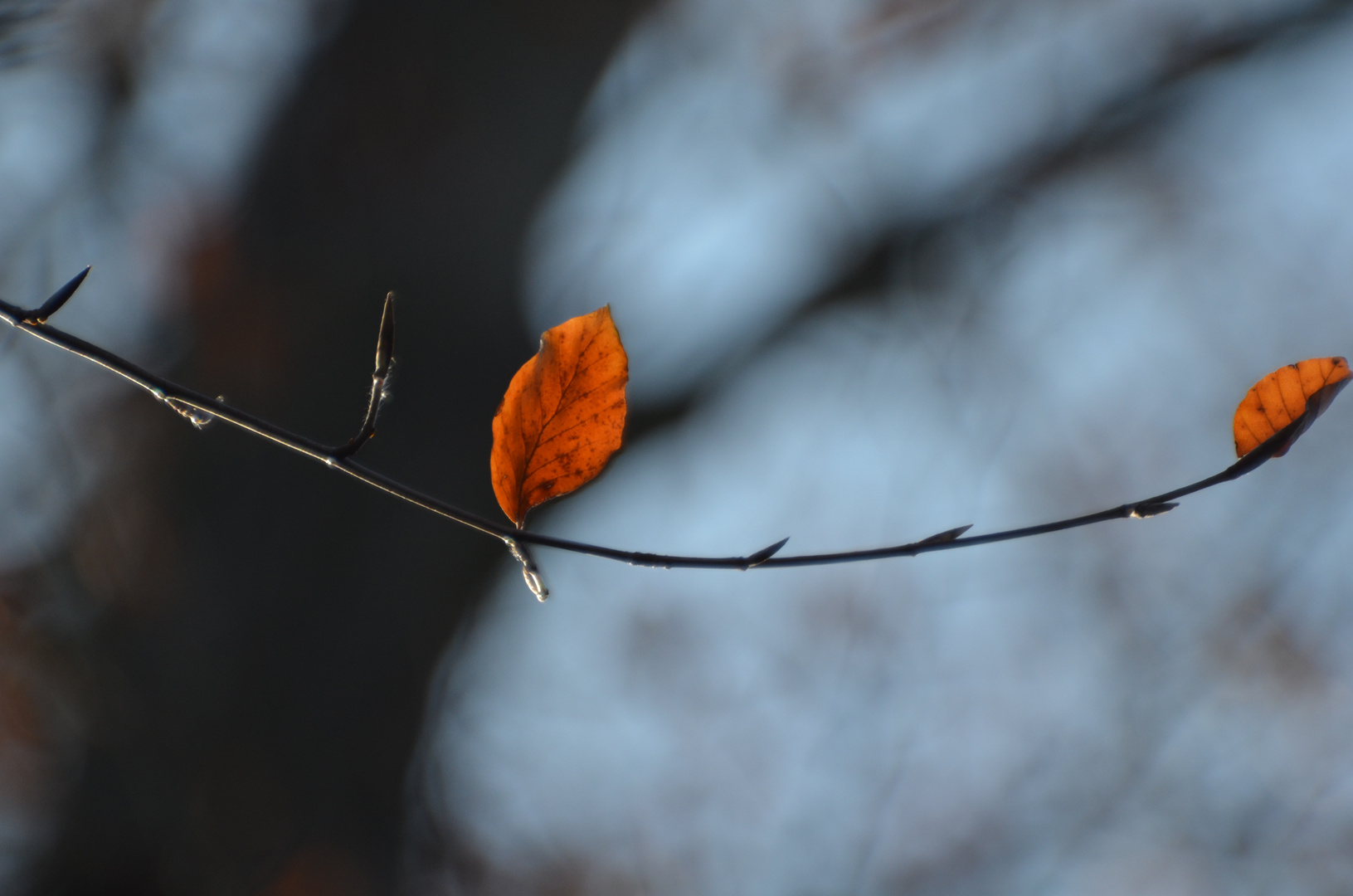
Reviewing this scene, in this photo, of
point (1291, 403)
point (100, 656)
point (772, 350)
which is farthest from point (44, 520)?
point (1291, 403)

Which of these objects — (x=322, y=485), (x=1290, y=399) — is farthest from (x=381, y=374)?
(x=322, y=485)

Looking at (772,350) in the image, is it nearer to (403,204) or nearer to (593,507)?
(593,507)

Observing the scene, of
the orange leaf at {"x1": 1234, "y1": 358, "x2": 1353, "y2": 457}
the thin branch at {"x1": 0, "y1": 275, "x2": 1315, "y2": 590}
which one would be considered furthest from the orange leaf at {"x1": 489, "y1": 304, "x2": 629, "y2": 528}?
the orange leaf at {"x1": 1234, "y1": 358, "x2": 1353, "y2": 457}

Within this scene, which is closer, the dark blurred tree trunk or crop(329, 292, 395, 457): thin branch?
crop(329, 292, 395, 457): thin branch

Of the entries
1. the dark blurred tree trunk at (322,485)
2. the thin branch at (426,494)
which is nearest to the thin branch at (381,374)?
the thin branch at (426,494)

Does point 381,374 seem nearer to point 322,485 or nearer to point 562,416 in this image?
point 562,416

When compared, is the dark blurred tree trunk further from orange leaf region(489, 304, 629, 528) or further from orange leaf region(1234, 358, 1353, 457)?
orange leaf region(1234, 358, 1353, 457)
